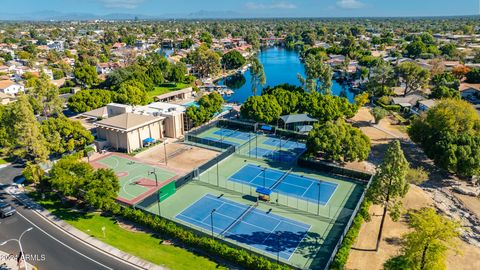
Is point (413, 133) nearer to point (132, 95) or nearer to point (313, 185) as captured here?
point (313, 185)

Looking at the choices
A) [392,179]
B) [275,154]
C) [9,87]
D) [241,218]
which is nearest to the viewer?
[392,179]

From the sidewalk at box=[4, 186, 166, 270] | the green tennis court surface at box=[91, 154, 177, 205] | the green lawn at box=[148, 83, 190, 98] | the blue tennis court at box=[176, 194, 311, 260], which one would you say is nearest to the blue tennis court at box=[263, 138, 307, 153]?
the green tennis court surface at box=[91, 154, 177, 205]

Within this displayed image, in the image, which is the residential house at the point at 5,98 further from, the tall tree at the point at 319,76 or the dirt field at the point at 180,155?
the tall tree at the point at 319,76

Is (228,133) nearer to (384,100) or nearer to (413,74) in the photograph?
(384,100)

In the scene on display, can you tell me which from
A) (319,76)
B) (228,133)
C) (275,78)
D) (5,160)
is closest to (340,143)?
(228,133)

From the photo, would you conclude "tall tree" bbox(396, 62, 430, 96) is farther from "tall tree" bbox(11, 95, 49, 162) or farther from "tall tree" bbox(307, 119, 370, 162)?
"tall tree" bbox(11, 95, 49, 162)

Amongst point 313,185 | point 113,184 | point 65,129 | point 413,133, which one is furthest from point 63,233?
point 413,133

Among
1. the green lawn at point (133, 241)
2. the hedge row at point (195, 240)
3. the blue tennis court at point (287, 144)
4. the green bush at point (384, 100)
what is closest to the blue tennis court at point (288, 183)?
the blue tennis court at point (287, 144)
